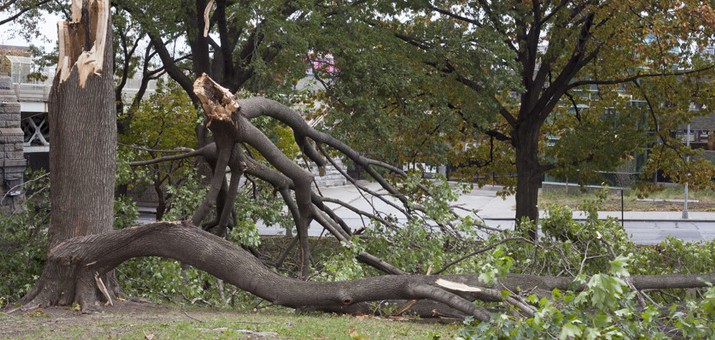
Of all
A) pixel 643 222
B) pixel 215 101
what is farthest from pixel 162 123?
pixel 215 101

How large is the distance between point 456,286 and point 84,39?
4065mm

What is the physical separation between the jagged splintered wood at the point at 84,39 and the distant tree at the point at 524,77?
6.76m

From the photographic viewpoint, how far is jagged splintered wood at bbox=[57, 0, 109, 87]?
26.0 ft

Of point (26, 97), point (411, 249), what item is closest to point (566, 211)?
point (411, 249)

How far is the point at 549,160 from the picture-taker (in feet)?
67.7

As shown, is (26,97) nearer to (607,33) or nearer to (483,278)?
(607,33)

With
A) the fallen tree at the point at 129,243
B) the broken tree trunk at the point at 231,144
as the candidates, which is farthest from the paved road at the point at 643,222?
the fallen tree at the point at 129,243

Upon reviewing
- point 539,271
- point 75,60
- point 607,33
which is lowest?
point 539,271

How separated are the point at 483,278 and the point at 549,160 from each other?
641 inches

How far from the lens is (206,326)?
6512mm

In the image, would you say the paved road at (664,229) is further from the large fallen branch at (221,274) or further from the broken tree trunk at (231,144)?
the large fallen branch at (221,274)

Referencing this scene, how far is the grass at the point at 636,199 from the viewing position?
3064 centimetres

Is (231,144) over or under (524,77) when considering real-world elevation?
under

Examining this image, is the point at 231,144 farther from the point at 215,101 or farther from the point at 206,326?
the point at 206,326
